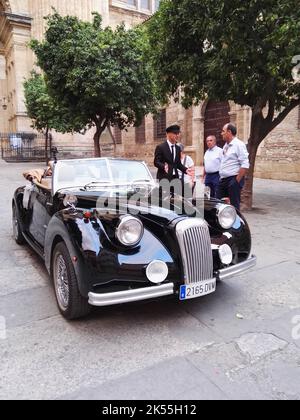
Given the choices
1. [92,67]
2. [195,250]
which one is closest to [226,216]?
[195,250]

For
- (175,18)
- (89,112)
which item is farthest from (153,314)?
(89,112)

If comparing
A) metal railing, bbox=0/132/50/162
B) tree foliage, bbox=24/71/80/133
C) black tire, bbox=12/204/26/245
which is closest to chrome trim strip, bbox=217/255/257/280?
black tire, bbox=12/204/26/245

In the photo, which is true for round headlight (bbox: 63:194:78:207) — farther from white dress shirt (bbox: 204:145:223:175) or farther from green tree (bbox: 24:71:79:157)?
green tree (bbox: 24:71:79:157)

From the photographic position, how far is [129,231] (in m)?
3.09

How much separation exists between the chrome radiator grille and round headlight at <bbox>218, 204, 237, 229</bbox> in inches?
19.5

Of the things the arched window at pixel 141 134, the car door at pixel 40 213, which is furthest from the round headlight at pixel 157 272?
the arched window at pixel 141 134

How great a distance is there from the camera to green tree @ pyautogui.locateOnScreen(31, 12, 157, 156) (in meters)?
12.9

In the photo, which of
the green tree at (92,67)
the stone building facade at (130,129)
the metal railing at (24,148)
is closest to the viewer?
the green tree at (92,67)

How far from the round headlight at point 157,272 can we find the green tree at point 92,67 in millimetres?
10811

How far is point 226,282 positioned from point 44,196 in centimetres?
249

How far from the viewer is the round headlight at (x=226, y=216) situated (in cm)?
Result: 381

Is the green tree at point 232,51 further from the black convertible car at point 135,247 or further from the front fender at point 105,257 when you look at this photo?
the front fender at point 105,257

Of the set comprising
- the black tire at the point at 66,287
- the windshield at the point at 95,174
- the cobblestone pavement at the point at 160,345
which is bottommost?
the cobblestone pavement at the point at 160,345

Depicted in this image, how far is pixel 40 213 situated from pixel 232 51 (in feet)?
16.8
